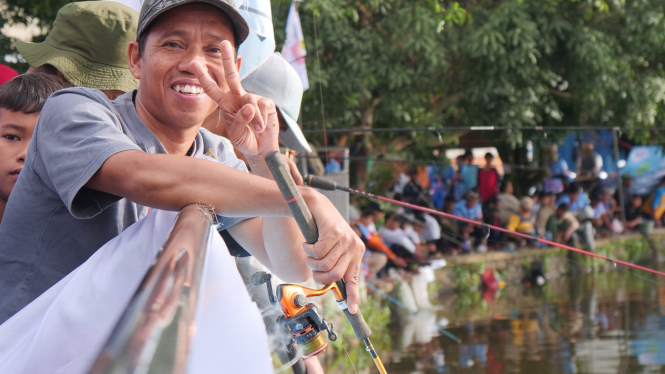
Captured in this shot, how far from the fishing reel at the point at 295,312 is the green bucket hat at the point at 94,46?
3.41 ft

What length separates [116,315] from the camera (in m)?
0.84

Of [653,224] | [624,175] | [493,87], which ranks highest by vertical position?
[493,87]

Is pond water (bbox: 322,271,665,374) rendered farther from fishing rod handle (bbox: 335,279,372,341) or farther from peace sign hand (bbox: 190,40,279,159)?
peace sign hand (bbox: 190,40,279,159)

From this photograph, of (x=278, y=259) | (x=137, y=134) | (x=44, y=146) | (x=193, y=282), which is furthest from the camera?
(x=278, y=259)

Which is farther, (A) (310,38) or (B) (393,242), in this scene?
(B) (393,242)

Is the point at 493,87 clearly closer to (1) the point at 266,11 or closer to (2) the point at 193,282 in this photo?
(1) the point at 266,11

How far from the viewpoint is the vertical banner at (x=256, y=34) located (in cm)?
256

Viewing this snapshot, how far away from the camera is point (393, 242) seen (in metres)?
9.37

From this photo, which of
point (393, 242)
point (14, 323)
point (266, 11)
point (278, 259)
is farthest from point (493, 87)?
point (14, 323)

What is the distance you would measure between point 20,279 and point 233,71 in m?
0.57

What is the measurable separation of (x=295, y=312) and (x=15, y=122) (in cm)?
102

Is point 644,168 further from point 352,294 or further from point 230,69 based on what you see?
point 230,69

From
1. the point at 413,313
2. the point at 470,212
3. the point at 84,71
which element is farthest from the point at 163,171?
the point at 470,212

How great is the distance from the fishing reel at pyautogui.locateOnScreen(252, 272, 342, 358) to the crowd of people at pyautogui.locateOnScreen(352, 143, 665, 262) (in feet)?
23.7
